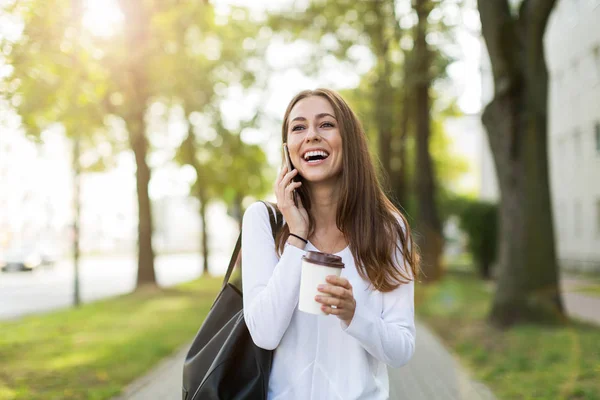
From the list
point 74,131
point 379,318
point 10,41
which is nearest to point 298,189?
point 379,318

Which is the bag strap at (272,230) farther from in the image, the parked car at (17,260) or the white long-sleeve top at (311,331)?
the parked car at (17,260)

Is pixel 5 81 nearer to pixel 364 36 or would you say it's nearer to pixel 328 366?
pixel 328 366

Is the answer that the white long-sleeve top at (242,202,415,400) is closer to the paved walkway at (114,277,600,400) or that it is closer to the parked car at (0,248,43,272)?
the paved walkway at (114,277,600,400)

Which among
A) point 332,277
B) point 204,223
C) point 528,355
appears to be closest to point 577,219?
point 204,223

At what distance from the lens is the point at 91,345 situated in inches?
397

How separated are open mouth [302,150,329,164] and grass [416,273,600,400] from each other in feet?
16.2

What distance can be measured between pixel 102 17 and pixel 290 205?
13325 mm

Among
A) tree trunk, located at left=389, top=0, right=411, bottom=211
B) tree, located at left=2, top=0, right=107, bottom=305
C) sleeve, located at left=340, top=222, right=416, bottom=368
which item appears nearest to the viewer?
sleeve, located at left=340, top=222, right=416, bottom=368

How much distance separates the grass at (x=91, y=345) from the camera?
7.28m

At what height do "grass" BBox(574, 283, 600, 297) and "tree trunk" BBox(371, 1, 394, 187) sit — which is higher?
"tree trunk" BBox(371, 1, 394, 187)

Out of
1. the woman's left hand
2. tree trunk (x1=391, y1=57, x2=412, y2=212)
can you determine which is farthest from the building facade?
the woman's left hand

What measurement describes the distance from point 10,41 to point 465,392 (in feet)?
20.3

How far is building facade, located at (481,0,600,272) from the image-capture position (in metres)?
27.6

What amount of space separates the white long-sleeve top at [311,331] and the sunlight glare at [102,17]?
28.4ft
